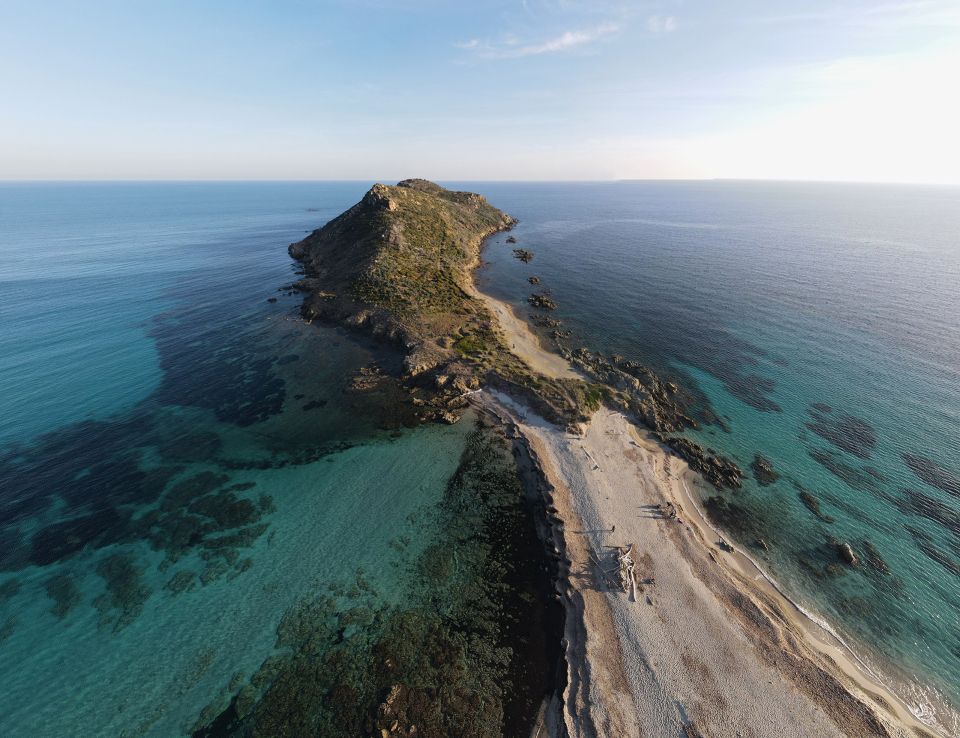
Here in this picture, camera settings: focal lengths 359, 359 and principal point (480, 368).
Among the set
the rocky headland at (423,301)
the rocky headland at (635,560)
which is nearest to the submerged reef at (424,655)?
Result: the rocky headland at (635,560)

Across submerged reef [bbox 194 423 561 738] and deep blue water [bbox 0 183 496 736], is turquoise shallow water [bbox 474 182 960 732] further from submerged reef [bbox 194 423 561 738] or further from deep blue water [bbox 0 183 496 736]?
deep blue water [bbox 0 183 496 736]

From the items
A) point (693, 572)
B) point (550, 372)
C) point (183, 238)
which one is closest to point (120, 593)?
point (693, 572)

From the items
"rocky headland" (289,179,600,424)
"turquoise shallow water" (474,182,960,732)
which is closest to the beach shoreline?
"turquoise shallow water" (474,182,960,732)

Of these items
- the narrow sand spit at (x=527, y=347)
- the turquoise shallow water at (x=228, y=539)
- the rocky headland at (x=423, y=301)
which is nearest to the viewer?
the turquoise shallow water at (x=228, y=539)

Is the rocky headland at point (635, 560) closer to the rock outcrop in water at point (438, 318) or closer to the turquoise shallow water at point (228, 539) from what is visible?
the rock outcrop in water at point (438, 318)

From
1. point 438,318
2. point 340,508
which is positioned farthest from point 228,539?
point 438,318
